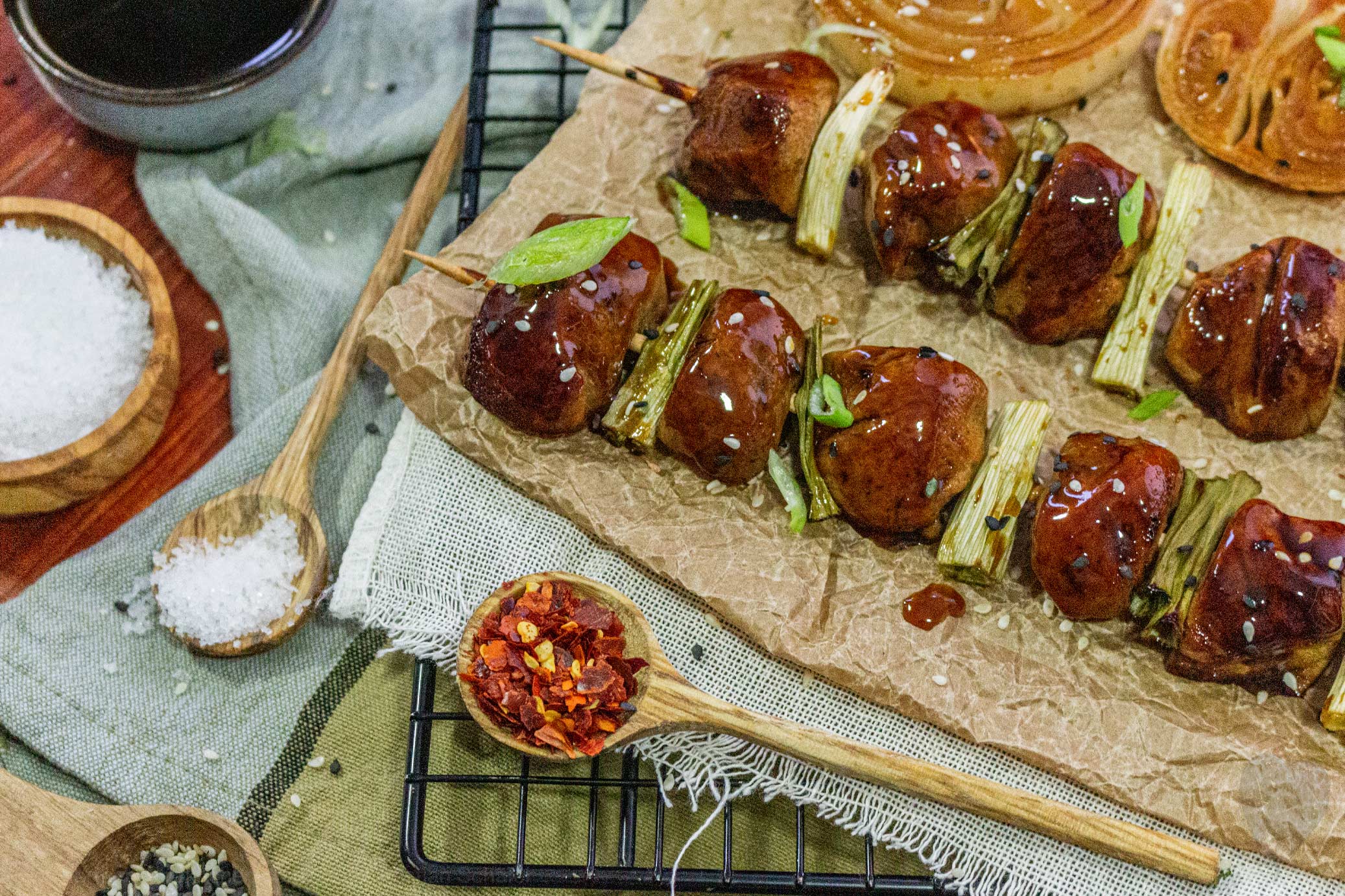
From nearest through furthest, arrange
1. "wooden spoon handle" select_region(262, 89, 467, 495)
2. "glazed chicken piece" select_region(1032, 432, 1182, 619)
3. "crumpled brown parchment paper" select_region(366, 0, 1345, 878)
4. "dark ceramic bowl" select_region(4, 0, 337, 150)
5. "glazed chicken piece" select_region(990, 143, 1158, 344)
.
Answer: "glazed chicken piece" select_region(1032, 432, 1182, 619), "crumpled brown parchment paper" select_region(366, 0, 1345, 878), "glazed chicken piece" select_region(990, 143, 1158, 344), "wooden spoon handle" select_region(262, 89, 467, 495), "dark ceramic bowl" select_region(4, 0, 337, 150)

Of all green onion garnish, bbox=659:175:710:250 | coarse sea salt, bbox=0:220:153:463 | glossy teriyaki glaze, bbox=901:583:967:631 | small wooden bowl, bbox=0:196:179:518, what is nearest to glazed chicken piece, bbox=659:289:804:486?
green onion garnish, bbox=659:175:710:250

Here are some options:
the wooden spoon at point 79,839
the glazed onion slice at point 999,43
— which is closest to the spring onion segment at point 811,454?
the glazed onion slice at point 999,43

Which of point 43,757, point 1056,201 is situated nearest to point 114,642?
point 43,757

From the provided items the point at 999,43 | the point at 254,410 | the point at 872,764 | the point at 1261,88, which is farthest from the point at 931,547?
the point at 254,410

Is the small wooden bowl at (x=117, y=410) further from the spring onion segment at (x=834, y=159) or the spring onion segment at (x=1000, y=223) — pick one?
the spring onion segment at (x=1000, y=223)

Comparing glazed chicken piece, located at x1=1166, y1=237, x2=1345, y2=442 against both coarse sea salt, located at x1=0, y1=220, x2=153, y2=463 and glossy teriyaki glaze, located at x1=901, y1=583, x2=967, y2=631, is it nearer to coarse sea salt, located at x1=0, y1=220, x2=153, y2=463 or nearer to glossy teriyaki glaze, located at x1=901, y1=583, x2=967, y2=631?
glossy teriyaki glaze, located at x1=901, y1=583, x2=967, y2=631
